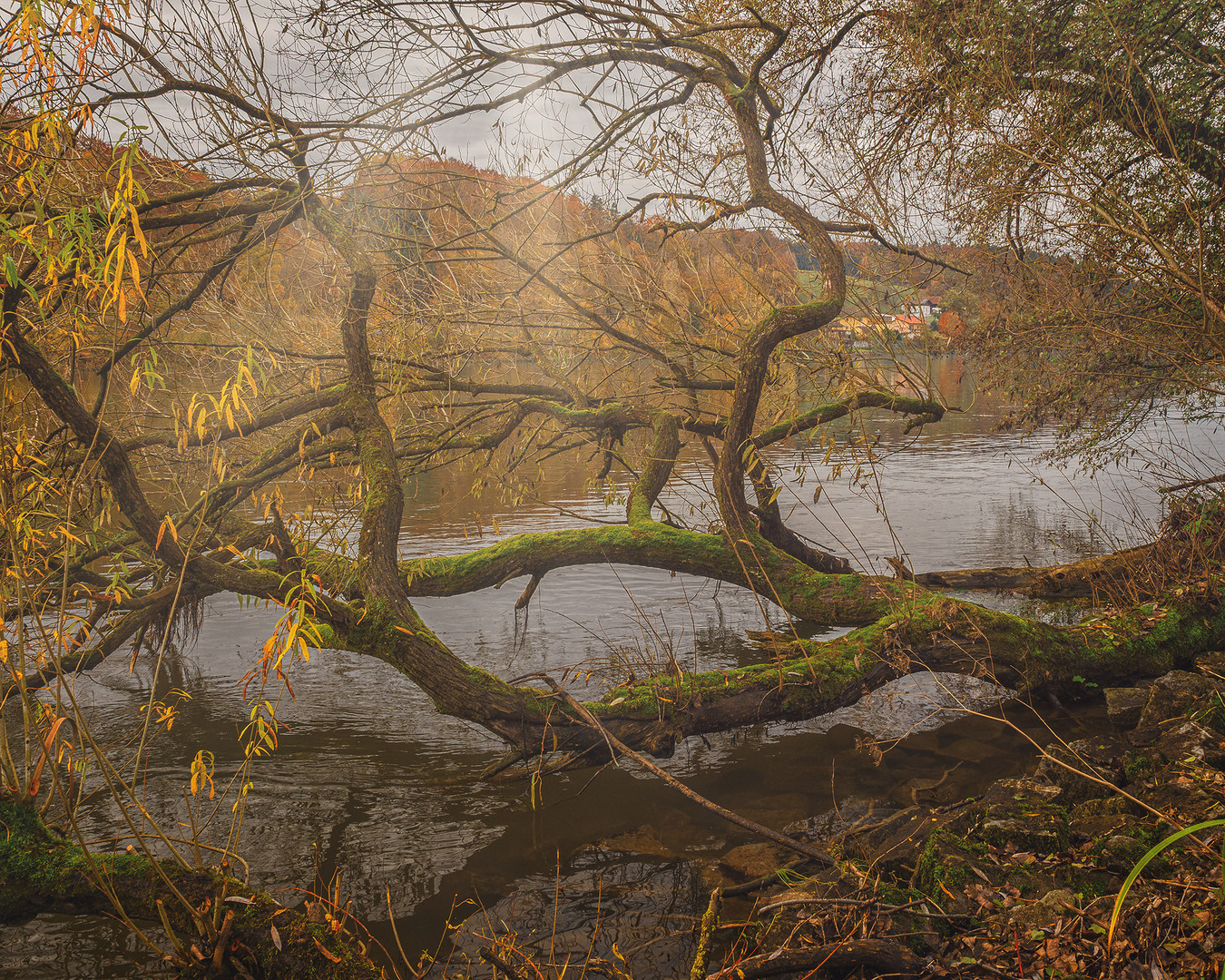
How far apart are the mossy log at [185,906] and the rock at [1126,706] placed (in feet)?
19.4

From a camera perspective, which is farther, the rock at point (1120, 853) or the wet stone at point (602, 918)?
the wet stone at point (602, 918)

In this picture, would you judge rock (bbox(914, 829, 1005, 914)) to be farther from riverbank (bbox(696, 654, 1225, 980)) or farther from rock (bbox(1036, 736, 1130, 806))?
rock (bbox(1036, 736, 1130, 806))

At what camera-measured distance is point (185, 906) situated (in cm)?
352

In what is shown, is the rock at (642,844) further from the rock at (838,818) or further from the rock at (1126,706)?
the rock at (1126,706)

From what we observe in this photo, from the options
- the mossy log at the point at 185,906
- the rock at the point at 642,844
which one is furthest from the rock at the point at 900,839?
the mossy log at the point at 185,906

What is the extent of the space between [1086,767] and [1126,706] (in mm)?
1951

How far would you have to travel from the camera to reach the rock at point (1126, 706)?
6496mm

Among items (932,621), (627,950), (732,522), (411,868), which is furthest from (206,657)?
(932,621)

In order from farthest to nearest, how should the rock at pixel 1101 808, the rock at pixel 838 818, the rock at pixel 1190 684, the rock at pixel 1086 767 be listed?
the rock at pixel 1190 684 < the rock at pixel 838 818 < the rock at pixel 1086 767 < the rock at pixel 1101 808

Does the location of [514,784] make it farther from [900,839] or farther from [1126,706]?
[1126,706]

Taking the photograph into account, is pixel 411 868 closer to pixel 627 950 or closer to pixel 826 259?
pixel 627 950

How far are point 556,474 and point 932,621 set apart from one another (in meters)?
14.6

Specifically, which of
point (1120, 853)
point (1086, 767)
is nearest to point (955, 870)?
point (1120, 853)

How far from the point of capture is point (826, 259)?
781cm
